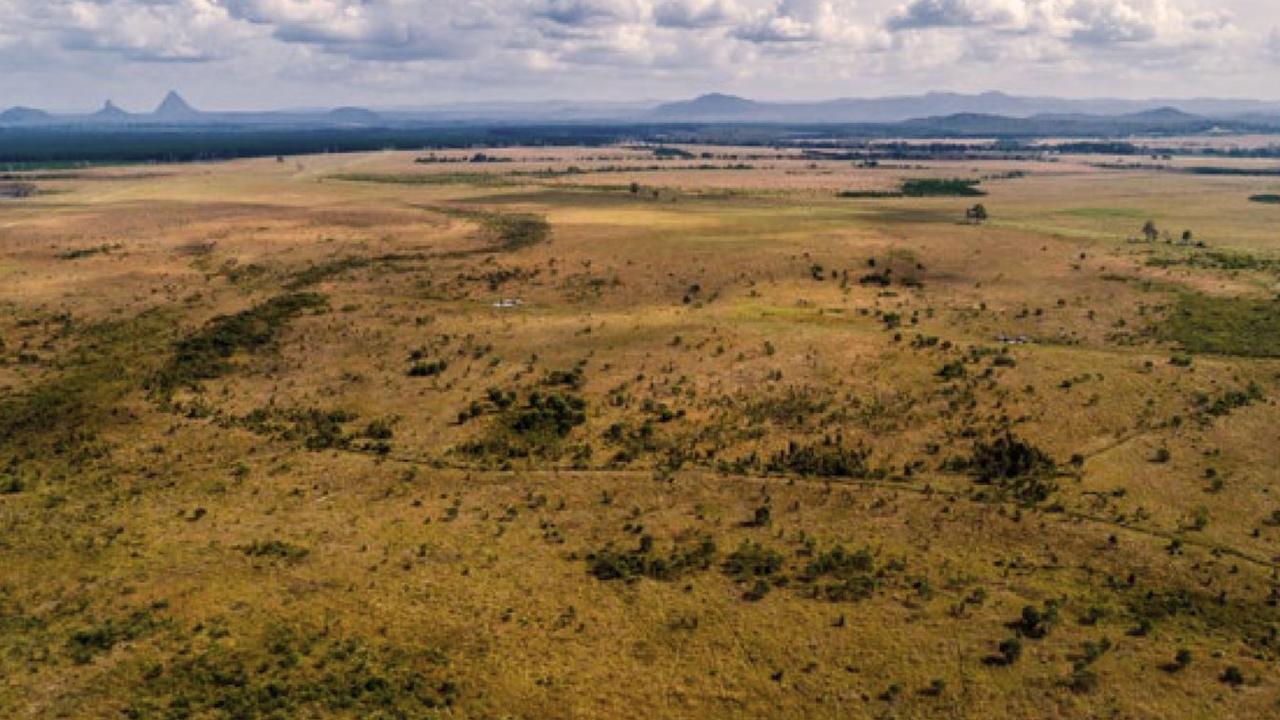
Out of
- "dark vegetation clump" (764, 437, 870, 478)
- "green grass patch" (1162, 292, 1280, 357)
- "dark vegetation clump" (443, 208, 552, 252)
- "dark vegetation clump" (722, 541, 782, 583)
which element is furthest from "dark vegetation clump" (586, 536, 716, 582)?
"dark vegetation clump" (443, 208, 552, 252)

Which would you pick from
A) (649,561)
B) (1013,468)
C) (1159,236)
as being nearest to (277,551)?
(649,561)

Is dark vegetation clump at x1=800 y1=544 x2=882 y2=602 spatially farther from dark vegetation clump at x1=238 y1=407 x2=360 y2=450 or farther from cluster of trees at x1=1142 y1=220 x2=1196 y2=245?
cluster of trees at x1=1142 y1=220 x2=1196 y2=245

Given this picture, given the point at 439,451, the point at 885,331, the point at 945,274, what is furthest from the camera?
the point at 945,274

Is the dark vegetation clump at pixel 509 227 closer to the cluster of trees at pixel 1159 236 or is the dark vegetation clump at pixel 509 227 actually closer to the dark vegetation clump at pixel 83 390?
the dark vegetation clump at pixel 83 390

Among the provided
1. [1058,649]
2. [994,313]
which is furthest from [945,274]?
[1058,649]

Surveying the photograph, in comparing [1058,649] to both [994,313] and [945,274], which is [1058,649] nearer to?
[994,313]

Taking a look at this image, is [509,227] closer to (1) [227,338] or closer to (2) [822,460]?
(1) [227,338]
